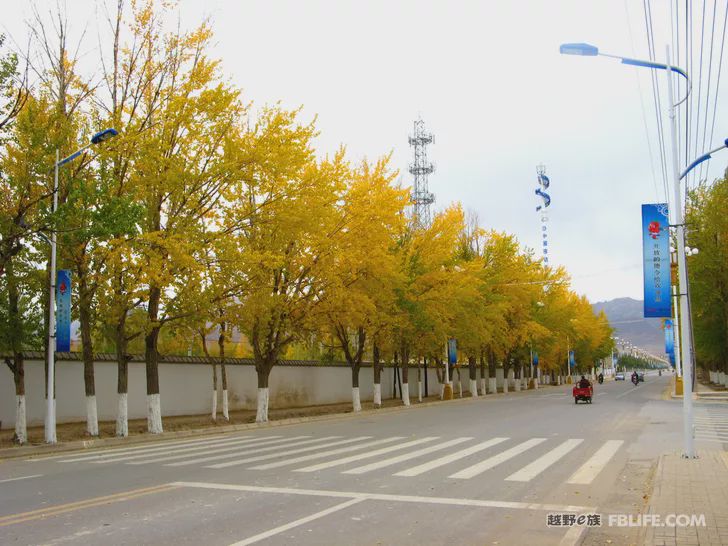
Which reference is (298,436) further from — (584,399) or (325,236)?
(584,399)

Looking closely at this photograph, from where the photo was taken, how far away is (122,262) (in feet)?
62.6

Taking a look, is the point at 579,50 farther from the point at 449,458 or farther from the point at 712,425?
the point at 712,425

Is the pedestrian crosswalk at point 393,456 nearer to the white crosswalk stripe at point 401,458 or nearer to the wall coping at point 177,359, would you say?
the white crosswalk stripe at point 401,458

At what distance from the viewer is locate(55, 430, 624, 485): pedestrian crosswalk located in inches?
468

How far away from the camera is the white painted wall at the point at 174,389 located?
22922 millimetres

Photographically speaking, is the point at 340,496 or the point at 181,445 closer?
the point at 340,496

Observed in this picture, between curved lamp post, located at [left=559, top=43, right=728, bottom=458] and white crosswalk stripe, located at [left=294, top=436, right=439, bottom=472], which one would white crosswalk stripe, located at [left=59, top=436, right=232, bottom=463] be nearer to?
white crosswalk stripe, located at [left=294, top=436, right=439, bottom=472]

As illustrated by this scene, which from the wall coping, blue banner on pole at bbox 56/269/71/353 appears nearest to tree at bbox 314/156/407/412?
the wall coping

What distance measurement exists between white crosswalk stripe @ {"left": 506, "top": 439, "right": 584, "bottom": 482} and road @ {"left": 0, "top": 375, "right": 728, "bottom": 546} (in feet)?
0.11

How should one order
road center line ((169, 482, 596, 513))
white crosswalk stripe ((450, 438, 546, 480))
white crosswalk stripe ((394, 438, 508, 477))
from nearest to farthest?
1. road center line ((169, 482, 596, 513))
2. white crosswalk stripe ((450, 438, 546, 480))
3. white crosswalk stripe ((394, 438, 508, 477))

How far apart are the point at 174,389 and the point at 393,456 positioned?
60.2 ft

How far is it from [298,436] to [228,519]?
40.0ft

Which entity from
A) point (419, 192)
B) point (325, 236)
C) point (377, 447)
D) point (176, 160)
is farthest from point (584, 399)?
point (419, 192)

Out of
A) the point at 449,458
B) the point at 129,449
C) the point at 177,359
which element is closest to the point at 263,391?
the point at 177,359
